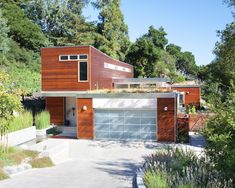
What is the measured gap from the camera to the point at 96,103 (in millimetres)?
21312

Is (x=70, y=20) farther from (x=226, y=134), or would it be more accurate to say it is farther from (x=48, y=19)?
(x=226, y=134)

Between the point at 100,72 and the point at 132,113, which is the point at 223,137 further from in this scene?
the point at 100,72

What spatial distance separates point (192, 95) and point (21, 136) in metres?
22.6

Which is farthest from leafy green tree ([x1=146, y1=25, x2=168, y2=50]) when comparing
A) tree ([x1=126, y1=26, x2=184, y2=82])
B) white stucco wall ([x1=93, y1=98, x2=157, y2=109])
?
white stucco wall ([x1=93, y1=98, x2=157, y2=109])

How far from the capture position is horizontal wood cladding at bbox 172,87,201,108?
118 feet

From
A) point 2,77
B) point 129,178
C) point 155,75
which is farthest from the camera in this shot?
point 155,75

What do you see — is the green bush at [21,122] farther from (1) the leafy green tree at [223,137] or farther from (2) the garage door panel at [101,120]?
(1) the leafy green tree at [223,137]

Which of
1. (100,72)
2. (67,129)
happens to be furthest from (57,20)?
(67,129)

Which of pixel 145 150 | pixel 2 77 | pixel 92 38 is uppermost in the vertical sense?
pixel 92 38

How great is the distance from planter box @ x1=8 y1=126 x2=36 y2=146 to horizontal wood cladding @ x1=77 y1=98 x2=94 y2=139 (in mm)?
3201

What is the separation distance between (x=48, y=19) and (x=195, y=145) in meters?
37.5

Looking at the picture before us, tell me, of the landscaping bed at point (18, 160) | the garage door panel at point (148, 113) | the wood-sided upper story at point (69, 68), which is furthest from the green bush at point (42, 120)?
the landscaping bed at point (18, 160)

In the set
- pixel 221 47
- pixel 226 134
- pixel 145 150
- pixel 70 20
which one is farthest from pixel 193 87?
pixel 226 134

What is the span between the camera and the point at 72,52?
2502 centimetres
